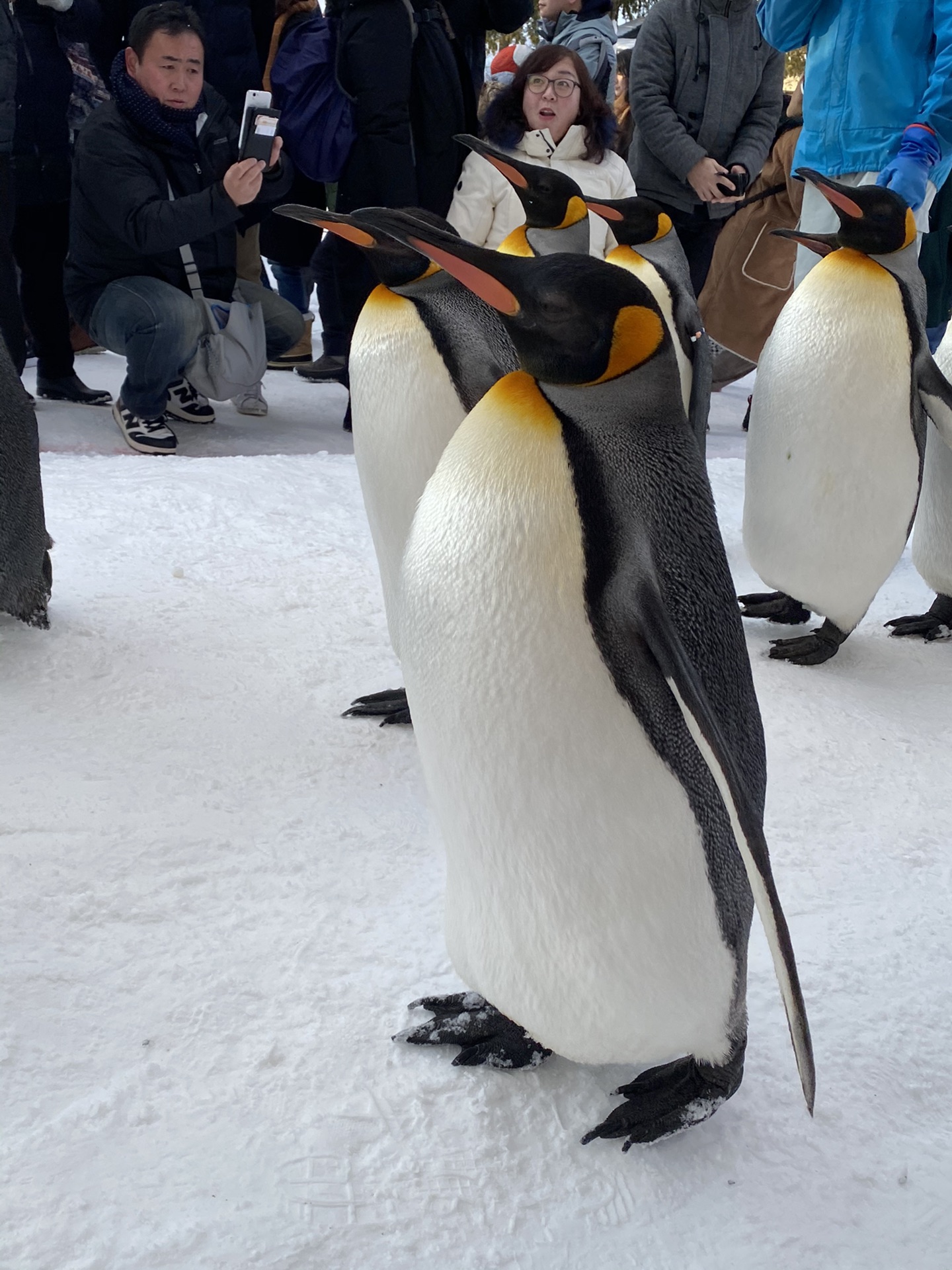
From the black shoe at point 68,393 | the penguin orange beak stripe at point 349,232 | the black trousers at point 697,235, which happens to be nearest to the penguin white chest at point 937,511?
the penguin orange beak stripe at point 349,232

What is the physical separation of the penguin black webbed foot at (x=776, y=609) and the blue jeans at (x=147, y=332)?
6.19 feet

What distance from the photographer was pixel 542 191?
2.33 metres

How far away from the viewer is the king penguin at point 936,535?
8.16 ft

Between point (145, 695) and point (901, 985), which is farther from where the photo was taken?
point (145, 695)

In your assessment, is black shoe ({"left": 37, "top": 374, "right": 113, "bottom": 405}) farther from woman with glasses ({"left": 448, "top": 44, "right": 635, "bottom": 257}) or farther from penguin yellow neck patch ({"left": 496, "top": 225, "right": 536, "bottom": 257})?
penguin yellow neck patch ({"left": 496, "top": 225, "right": 536, "bottom": 257})

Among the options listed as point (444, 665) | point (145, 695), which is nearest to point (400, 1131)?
point (444, 665)

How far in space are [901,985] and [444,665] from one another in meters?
0.77

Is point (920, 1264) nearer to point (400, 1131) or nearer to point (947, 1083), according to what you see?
point (947, 1083)

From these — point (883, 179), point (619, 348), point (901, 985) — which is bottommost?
point (901, 985)

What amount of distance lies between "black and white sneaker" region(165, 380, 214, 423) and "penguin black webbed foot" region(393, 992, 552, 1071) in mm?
2933

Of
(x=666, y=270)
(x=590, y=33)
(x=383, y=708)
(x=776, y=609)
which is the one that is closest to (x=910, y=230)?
(x=666, y=270)

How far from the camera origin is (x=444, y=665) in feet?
3.34

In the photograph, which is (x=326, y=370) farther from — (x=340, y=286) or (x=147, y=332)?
(x=147, y=332)

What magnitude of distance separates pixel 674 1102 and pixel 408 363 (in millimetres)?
1081
